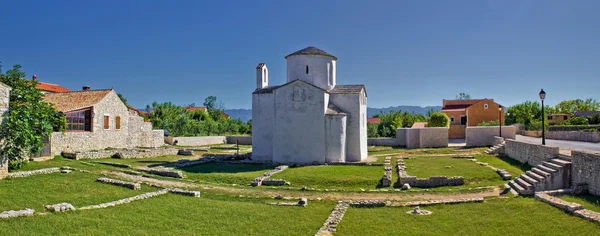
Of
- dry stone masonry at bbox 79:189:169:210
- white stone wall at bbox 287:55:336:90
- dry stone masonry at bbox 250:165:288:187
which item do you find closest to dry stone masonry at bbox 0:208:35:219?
dry stone masonry at bbox 79:189:169:210

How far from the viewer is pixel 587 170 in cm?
1406

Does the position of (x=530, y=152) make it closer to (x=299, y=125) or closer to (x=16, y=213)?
(x=299, y=125)

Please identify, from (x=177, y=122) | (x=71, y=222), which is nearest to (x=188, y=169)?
(x=71, y=222)

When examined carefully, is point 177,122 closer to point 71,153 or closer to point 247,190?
point 71,153

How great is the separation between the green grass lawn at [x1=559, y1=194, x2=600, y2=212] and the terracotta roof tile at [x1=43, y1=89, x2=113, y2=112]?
1207 inches

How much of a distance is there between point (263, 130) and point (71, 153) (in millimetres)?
12651

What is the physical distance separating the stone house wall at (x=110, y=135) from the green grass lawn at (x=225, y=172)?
30.8 feet

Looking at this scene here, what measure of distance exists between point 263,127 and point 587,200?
20860 mm

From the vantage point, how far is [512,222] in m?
11.5

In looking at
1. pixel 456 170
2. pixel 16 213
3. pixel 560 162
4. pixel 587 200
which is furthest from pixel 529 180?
pixel 16 213

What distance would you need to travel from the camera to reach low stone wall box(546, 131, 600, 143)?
92.0 feet

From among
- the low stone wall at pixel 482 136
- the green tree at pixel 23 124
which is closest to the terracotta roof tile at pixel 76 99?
the green tree at pixel 23 124

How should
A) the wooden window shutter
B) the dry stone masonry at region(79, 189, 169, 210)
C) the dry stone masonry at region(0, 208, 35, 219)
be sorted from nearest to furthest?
1. the dry stone masonry at region(0, 208, 35, 219)
2. the dry stone masonry at region(79, 189, 169, 210)
3. the wooden window shutter

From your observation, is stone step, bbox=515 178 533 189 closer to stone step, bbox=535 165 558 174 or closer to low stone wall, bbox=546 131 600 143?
stone step, bbox=535 165 558 174
